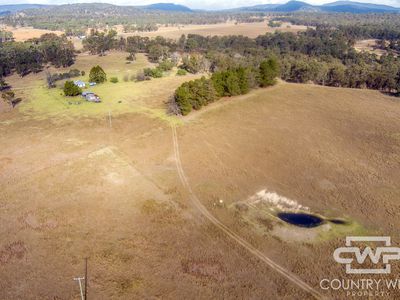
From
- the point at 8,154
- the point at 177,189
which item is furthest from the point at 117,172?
the point at 8,154

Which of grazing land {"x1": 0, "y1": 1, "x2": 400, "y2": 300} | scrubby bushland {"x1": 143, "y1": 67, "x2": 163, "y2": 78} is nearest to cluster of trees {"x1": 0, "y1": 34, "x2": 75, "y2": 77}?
grazing land {"x1": 0, "y1": 1, "x2": 400, "y2": 300}

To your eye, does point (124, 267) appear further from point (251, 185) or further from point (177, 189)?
point (251, 185)

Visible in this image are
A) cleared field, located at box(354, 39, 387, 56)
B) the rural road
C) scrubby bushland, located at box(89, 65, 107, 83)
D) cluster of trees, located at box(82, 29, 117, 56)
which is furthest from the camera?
cleared field, located at box(354, 39, 387, 56)

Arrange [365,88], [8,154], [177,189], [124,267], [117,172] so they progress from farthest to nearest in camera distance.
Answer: [365,88]
[8,154]
[117,172]
[177,189]
[124,267]

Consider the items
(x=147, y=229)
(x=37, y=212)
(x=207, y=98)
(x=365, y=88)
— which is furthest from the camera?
(x=365, y=88)

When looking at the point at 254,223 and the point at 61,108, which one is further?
the point at 61,108

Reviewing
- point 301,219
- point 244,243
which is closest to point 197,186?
point 244,243

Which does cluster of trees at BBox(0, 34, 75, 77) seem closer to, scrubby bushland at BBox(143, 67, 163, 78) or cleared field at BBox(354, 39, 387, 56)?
scrubby bushland at BBox(143, 67, 163, 78)
